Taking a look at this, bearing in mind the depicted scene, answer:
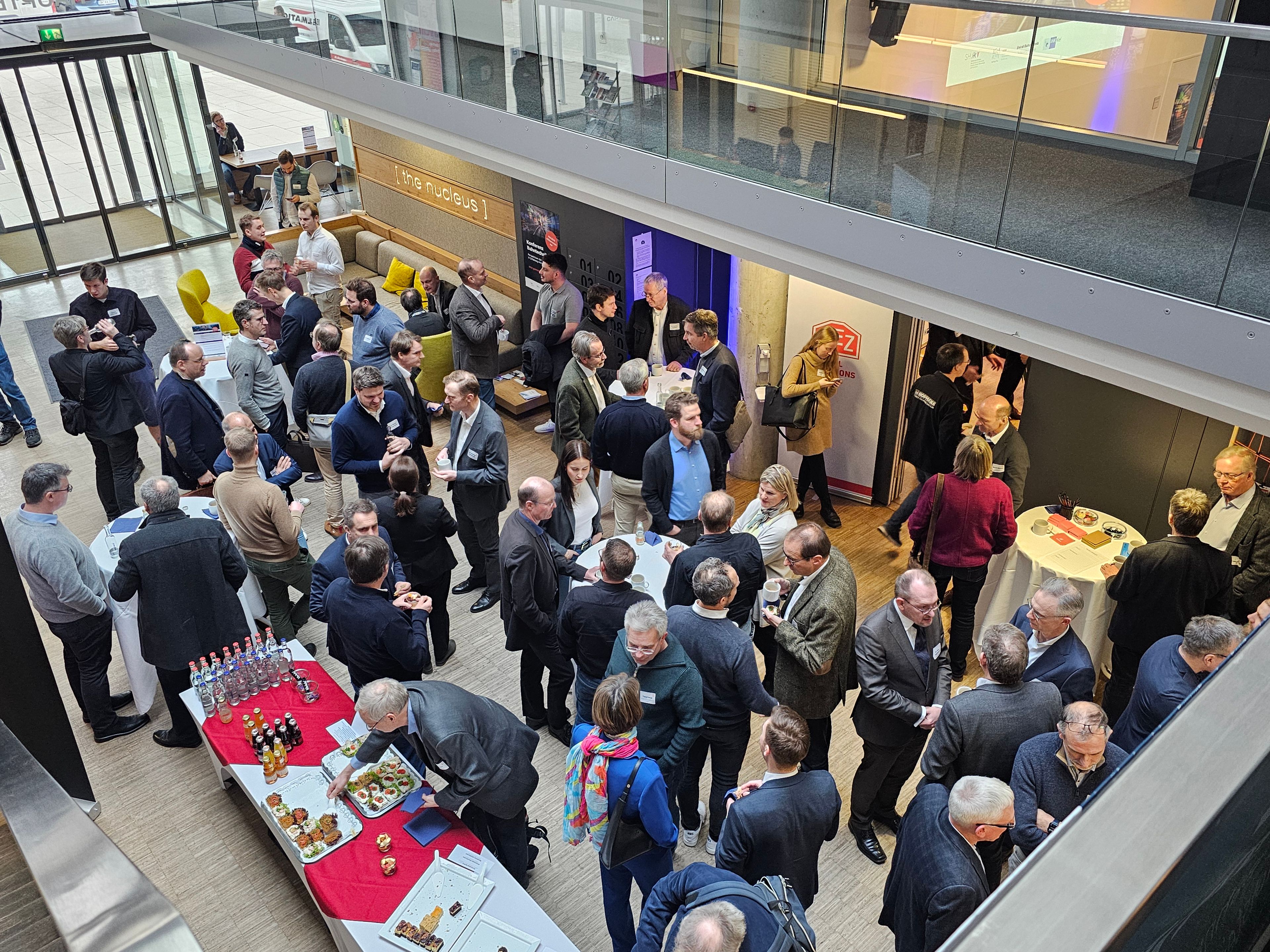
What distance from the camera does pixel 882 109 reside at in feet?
16.6

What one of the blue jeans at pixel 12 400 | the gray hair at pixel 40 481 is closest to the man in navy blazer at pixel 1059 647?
the gray hair at pixel 40 481

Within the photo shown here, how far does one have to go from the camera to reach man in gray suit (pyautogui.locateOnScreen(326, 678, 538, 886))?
3.86 metres

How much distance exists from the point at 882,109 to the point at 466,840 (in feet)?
13.7

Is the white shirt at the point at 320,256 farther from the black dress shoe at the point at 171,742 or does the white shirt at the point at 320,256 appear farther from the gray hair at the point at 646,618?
the gray hair at the point at 646,618

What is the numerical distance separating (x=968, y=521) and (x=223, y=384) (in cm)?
589

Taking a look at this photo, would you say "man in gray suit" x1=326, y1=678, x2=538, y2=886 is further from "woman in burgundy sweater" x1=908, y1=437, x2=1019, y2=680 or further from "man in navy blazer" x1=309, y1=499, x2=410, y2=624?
"woman in burgundy sweater" x1=908, y1=437, x2=1019, y2=680

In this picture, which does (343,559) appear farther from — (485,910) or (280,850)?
(485,910)

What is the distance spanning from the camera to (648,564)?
553 centimetres

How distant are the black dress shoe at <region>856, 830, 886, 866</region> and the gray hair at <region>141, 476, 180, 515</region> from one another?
406 cm

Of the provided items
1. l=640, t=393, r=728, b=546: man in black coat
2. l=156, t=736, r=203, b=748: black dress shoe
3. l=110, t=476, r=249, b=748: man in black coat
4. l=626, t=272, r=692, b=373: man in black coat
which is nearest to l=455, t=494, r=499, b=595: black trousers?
l=640, t=393, r=728, b=546: man in black coat

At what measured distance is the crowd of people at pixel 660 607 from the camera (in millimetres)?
3586

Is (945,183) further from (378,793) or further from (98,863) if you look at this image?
(98,863)

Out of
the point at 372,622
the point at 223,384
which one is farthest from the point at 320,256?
the point at 372,622

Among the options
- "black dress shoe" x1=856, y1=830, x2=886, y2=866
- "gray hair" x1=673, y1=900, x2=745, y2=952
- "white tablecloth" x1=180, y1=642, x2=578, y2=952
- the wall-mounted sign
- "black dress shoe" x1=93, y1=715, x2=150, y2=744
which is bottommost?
"black dress shoe" x1=93, y1=715, x2=150, y2=744
